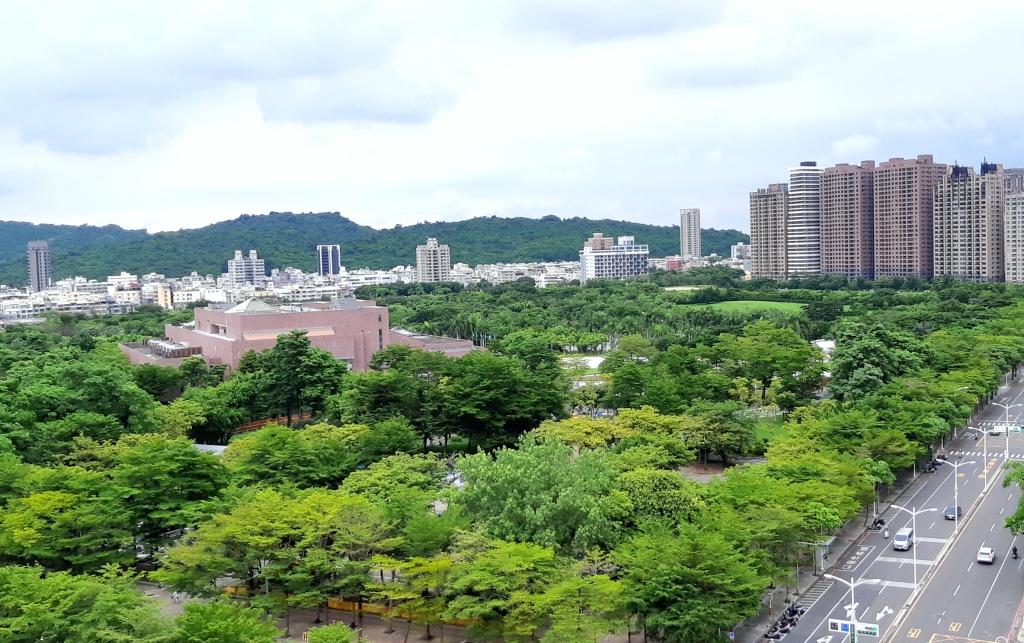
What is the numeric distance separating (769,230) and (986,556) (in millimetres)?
122702

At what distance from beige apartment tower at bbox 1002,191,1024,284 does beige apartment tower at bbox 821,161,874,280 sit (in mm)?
19225

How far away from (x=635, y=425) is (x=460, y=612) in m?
19.0

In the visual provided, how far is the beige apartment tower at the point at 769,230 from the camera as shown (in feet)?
481

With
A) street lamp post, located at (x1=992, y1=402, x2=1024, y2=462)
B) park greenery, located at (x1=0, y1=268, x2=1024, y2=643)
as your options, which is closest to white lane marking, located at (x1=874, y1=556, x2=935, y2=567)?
park greenery, located at (x1=0, y1=268, x2=1024, y2=643)

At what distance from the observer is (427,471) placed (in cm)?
3644

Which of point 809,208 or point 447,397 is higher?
point 809,208

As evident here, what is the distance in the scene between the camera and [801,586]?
29.7 meters

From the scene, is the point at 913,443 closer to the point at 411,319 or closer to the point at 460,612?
the point at 460,612

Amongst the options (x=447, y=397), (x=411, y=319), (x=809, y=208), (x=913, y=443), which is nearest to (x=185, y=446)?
(x=447, y=397)

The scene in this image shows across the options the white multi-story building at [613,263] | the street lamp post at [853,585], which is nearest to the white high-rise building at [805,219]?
the white multi-story building at [613,263]

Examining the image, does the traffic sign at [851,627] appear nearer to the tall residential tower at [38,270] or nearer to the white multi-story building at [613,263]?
the white multi-story building at [613,263]

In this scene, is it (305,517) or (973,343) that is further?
(973,343)

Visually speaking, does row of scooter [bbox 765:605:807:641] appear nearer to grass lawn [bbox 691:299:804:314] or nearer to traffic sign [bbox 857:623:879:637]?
traffic sign [bbox 857:623:879:637]

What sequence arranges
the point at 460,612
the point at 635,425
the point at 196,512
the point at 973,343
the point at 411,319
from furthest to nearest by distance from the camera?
the point at 411,319, the point at 973,343, the point at 635,425, the point at 196,512, the point at 460,612
